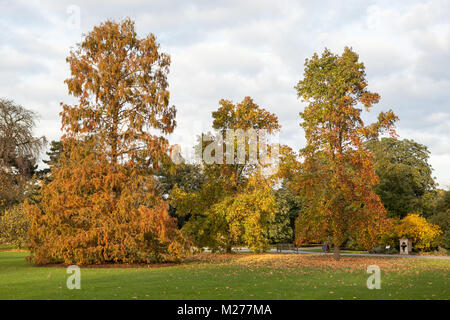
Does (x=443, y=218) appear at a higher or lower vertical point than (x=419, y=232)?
higher

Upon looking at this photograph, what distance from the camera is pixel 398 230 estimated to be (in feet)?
101

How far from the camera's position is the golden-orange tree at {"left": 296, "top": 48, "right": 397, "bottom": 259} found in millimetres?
22375

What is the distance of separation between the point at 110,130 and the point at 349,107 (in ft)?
42.1

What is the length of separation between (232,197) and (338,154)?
832 centimetres

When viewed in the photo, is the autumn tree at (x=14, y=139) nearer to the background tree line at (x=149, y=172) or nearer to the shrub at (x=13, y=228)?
the shrub at (x=13, y=228)

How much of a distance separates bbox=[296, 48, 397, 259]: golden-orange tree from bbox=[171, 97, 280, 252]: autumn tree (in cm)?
461

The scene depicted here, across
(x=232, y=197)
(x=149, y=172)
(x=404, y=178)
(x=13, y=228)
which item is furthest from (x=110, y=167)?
(x=404, y=178)

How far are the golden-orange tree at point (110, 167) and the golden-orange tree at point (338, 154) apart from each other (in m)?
7.51

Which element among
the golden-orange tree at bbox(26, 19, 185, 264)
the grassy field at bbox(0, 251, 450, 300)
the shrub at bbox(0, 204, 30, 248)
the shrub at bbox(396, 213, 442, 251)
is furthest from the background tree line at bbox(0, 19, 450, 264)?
the shrub at bbox(0, 204, 30, 248)

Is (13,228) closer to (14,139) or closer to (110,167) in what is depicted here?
(14,139)

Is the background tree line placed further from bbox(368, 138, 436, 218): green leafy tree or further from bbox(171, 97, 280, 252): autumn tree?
bbox(368, 138, 436, 218): green leafy tree

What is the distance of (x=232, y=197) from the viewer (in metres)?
28.3
